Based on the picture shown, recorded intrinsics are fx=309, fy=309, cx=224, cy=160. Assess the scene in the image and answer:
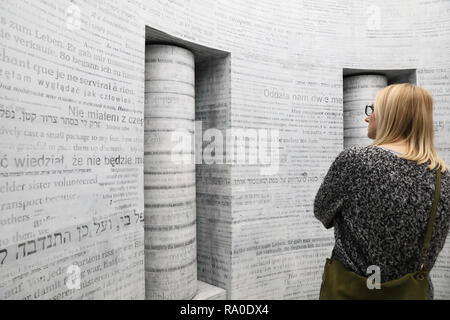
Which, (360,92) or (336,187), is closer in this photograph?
(336,187)

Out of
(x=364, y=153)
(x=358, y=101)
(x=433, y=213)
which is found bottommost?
(x=433, y=213)

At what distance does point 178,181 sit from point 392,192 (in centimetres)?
103

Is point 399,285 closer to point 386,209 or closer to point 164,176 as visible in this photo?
point 386,209

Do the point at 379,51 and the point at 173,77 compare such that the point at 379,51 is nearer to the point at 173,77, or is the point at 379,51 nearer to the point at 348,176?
the point at 173,77

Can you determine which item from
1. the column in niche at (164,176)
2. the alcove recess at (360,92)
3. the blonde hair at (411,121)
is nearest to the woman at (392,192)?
the blonde hair at (411,121)

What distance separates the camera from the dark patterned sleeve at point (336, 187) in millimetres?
829

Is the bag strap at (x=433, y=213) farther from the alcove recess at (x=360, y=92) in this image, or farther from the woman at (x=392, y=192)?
the alcove recess at (x=360, y=92)

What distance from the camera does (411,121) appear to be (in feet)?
2.73

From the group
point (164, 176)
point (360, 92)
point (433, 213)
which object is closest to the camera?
point (433, 213)

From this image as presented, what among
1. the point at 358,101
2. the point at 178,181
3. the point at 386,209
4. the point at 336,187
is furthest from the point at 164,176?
the point at 358,101

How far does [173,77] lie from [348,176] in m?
1.06

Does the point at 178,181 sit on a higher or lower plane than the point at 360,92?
lower

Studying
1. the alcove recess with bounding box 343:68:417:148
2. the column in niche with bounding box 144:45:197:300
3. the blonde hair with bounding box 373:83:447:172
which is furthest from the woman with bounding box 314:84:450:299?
the alcove recess with bounding box 343:68:417:148
